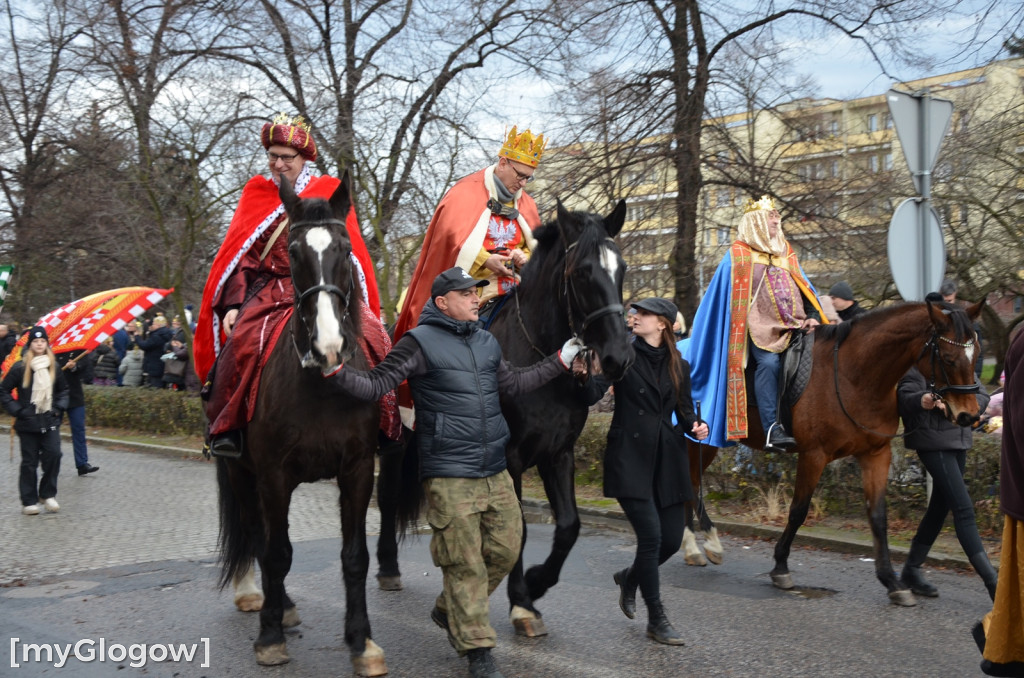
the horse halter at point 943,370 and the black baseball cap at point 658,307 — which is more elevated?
the black baseball cap at point 658,307

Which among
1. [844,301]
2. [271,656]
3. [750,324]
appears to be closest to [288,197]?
[271,656]

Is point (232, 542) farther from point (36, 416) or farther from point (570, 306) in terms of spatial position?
point (36, 416)

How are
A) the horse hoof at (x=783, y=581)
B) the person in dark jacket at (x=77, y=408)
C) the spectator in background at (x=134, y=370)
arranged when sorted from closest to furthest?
the horse hoof at (x=783, y=581), the person in dark jacket at (x=77, y=408), the spectator in background at (x=134, y=370)

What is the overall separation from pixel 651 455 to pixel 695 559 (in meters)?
2.52

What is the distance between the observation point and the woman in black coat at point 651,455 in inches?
224

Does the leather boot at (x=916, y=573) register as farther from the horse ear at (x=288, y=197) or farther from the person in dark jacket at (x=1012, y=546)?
the horse ear at (x=288, y=197)

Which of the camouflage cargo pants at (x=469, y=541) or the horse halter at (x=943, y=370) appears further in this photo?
the horse halter at (x=943, y=370)

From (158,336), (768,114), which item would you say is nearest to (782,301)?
(768,114)

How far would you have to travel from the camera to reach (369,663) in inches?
203

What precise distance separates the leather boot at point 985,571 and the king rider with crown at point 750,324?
1.51 m

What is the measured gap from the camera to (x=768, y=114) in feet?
44.0

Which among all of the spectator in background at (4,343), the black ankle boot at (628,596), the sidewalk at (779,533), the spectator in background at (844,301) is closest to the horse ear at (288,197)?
the black ankle boot at (628,596)

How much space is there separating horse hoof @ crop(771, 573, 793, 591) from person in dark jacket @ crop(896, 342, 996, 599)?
0.74m

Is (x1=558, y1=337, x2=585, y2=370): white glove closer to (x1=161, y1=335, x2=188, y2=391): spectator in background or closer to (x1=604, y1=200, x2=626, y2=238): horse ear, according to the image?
(x1=604, y1=200, x2=626, y2=238): horse ear
